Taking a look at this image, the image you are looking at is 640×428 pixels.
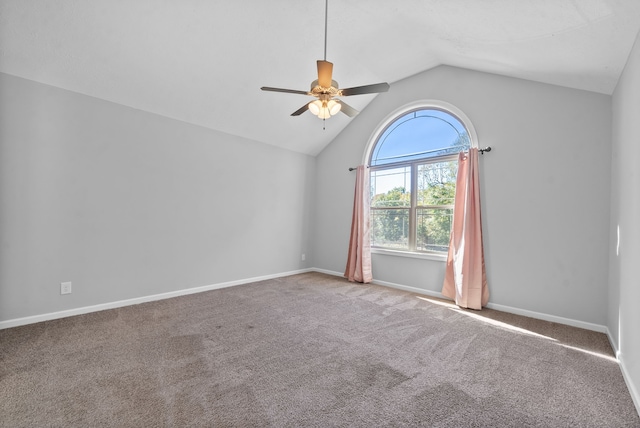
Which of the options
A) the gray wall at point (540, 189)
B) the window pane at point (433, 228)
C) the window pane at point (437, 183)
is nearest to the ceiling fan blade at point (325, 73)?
the gray wall at point (540, 189)

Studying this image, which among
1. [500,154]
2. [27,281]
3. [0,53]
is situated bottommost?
[27,281]

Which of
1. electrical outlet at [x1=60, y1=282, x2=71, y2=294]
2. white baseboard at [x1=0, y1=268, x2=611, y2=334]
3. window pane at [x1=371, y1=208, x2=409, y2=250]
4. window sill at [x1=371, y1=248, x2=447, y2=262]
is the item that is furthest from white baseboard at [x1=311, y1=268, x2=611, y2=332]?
electrical outlet at [x1=60, y1=282, x2=71, y2=294]

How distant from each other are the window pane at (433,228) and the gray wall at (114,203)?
2.49m

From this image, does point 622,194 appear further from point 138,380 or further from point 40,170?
point 40,170

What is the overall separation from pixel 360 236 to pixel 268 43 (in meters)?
3.02

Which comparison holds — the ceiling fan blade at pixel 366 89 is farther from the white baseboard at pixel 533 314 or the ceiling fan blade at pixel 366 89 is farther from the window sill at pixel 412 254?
the white baseboard at pixel 533 314

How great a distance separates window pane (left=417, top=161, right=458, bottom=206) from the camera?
4.04 meters

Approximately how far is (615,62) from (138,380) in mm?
4302

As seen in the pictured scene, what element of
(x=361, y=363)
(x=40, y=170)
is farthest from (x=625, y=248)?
(x=40, y=170)

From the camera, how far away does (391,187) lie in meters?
4.73

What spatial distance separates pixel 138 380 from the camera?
1.84 meters

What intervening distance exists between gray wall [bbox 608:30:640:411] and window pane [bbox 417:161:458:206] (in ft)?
5.29

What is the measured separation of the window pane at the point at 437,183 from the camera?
4.04 metres

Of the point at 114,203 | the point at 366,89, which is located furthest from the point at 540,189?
the point at 114,203
